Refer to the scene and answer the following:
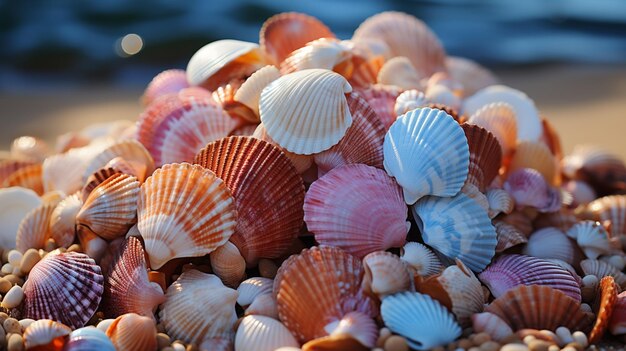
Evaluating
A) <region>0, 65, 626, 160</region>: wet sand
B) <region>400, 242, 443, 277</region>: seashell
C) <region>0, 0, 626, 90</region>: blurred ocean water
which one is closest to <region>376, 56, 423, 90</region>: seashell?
<region>400, 242, 443, 277</region>: seashell

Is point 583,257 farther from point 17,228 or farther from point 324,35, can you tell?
point 17,228

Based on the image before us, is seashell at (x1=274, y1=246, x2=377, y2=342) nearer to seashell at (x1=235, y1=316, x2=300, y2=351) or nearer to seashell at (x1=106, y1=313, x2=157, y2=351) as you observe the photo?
seashell at (x1=235, y1=316, x2=300, y2=351)

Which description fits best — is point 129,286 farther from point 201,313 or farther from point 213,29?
point 213,29

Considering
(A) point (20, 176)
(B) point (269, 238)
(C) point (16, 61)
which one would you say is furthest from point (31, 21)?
(B) point (269, 238)

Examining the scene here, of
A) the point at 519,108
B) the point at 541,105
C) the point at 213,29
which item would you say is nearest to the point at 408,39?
the point at 519,108

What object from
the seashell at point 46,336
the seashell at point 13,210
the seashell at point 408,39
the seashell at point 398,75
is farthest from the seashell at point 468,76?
the seashell at point 46,336

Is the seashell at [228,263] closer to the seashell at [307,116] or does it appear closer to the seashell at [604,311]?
the seashell at [307,116]
